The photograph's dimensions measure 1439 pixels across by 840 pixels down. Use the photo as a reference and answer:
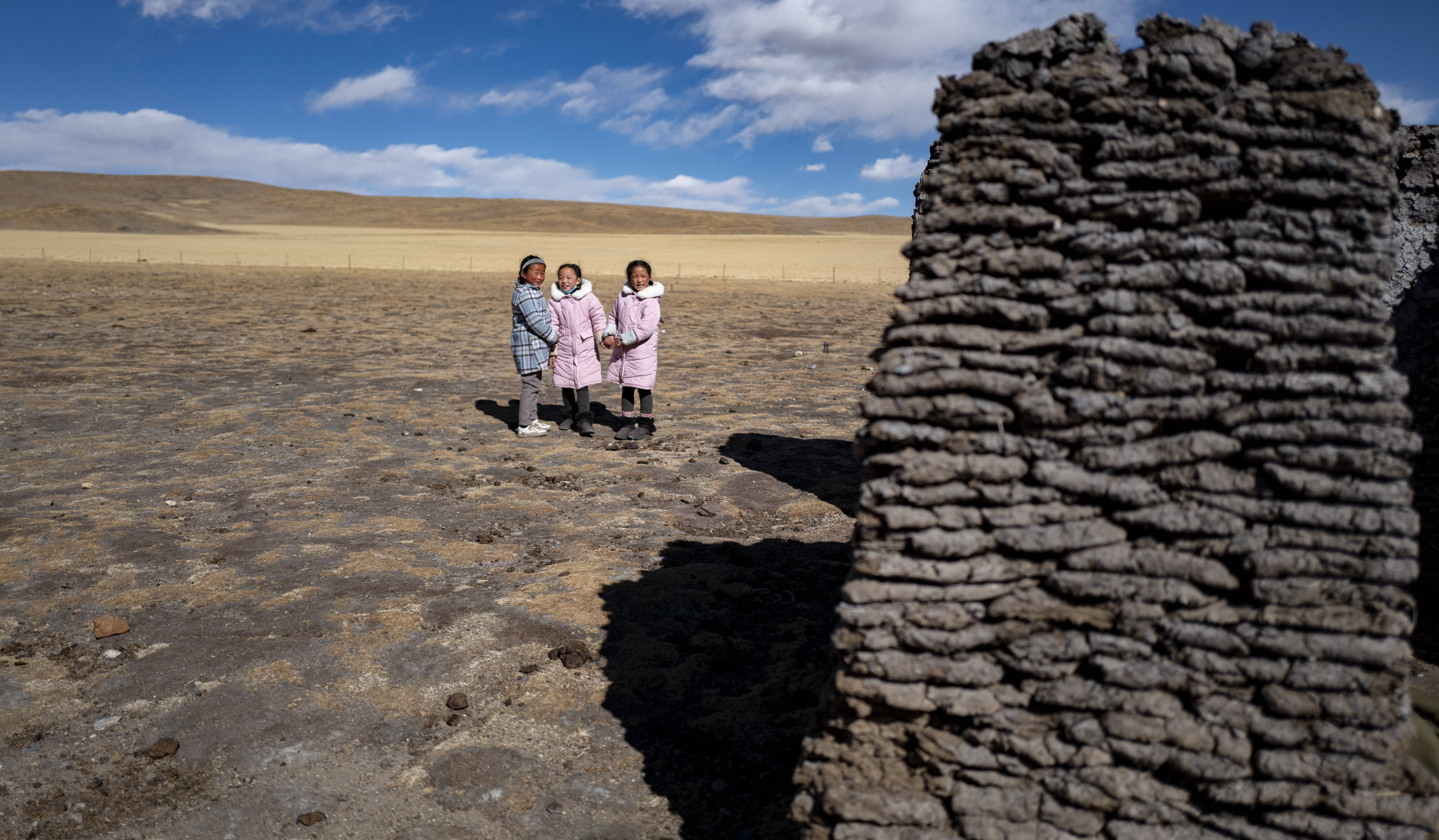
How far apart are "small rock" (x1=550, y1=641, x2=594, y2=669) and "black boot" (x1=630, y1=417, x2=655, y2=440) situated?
4997 mm

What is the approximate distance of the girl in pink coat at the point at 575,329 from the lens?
9.55m

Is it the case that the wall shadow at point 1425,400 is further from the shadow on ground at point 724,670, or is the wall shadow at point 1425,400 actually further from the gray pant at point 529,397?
the gray pant at point 529,397

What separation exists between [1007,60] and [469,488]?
21.1 feet

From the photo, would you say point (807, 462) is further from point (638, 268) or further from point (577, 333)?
point (577, 333)

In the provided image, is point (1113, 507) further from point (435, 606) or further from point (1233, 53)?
point (435, 606)

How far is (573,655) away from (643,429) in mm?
5319

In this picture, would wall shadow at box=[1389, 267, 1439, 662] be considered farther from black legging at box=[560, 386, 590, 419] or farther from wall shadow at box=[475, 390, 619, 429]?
wall shadow at box=[475, 390, 619, 429]

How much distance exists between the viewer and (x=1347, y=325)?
262 cm

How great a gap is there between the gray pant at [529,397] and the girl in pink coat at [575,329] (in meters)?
0.23

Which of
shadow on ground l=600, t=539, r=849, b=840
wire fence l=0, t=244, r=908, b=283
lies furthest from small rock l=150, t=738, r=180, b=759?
wire fence l=0, t=244, r=908, b=283

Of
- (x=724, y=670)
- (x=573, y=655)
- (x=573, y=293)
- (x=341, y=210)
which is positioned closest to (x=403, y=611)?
(x=573, y=655)

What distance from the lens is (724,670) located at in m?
4.80

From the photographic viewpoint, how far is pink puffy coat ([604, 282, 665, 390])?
9227 mm

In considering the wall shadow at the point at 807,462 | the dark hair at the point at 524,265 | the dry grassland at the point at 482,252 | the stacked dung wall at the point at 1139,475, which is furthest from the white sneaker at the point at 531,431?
the dry grassland at the point at 482,252
